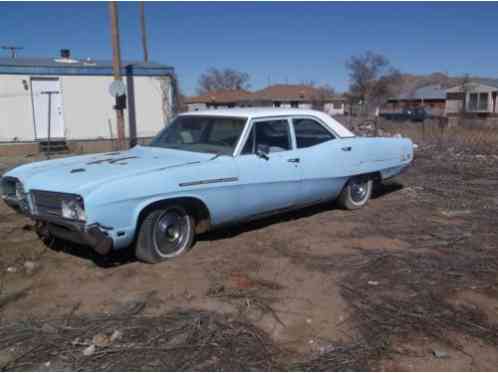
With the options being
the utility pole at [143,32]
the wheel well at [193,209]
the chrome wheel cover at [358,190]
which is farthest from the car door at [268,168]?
the utility pole at [143,32]

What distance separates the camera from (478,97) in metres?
46.3

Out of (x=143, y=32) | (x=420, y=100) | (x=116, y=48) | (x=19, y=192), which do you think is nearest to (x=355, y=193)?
(x=19, y=192)

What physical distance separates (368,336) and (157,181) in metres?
2.24

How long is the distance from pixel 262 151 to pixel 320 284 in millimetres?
1713

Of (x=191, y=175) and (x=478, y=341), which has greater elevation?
(x=191, y=175)

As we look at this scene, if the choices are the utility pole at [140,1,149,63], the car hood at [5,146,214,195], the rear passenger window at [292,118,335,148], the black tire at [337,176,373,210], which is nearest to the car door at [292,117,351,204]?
the rear passenger window at [292,118,335,148]

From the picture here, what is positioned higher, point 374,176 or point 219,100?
point 219,100

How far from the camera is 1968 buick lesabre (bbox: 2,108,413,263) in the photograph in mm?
4266

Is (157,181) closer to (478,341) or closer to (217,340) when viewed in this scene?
(217,340)

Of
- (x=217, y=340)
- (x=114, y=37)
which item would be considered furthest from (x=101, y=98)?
(x=217, y=340)

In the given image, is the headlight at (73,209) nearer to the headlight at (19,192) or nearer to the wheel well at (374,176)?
the headlight at (19,192)

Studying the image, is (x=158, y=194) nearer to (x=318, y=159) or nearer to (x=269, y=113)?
(x=269, y=113)

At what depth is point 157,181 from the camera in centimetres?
449

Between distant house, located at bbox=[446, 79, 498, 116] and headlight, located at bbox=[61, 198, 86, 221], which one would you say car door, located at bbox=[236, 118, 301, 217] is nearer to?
headlight, located at bbox=[61, 198, 86, 221]
